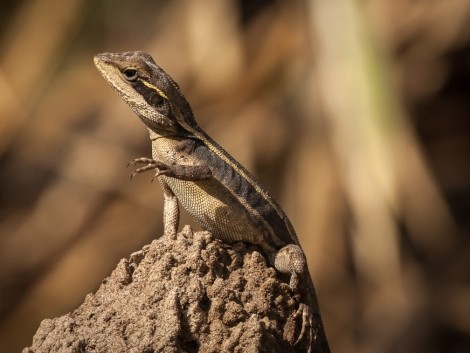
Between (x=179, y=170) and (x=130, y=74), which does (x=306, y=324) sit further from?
(x=130, y=74)

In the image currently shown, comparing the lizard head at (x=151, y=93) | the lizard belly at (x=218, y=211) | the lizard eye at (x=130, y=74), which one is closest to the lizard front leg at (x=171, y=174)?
the lizard belly at (x=218, y=211)

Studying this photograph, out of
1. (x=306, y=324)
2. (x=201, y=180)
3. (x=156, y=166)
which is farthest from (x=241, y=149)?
(x=306, y=324)

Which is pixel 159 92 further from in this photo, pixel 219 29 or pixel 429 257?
pixel 429 257

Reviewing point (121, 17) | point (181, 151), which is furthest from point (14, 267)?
point (181, 151)

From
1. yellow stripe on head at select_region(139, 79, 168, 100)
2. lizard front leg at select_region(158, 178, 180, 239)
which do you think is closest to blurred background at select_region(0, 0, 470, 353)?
lizard front leg at select_region(158, 178, 180, 239)

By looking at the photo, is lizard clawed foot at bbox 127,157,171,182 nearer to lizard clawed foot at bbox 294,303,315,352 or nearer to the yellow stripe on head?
the yellow stripe on head

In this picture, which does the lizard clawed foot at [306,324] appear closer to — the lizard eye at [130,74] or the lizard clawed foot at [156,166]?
the lizard clawed foot at [156,166]
